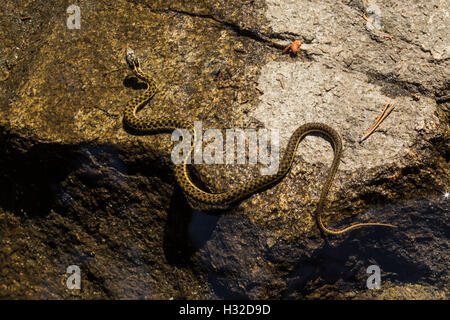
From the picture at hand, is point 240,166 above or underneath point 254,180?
above

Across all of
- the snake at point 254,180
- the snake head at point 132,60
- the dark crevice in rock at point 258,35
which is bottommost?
the snake at point 254,180

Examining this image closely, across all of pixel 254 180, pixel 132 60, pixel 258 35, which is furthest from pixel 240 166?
pixel 132 60

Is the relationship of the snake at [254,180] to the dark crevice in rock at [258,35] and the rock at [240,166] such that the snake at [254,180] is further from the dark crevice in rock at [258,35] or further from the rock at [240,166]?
the dark crevice in rock at [258,35]

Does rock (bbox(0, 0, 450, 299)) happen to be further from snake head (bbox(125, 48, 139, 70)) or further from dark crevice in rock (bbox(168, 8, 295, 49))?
snake head (bbox(125, 48, 139, 70))

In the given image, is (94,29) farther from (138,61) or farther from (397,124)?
(397,124)

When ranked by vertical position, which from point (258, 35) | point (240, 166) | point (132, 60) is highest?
point (258, 35)

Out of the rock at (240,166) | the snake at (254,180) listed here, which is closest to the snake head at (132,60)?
the rock at (240,166)

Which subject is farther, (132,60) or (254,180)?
(132,60)

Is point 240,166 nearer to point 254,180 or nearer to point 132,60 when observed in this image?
point 254,180

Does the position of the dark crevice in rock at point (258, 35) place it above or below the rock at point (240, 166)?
above

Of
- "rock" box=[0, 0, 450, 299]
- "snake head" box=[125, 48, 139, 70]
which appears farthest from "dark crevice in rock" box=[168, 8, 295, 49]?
"snake head" box=[125, 48, 139, 70]

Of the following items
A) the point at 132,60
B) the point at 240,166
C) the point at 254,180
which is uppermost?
the point at 132,60

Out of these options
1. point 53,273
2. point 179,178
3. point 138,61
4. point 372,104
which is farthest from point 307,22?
point 53,273
